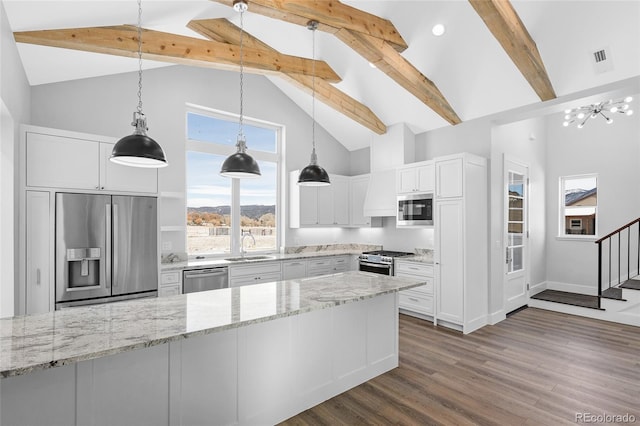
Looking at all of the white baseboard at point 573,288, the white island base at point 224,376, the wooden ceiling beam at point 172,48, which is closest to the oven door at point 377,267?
the white island base at point 224,376

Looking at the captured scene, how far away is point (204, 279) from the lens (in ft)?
14.4

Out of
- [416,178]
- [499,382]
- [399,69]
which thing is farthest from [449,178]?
[499,382]

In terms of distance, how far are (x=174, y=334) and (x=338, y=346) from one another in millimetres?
1566

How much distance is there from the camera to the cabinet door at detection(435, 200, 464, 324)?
4.54 m

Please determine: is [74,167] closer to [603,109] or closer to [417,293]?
[417,293]

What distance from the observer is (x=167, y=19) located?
325 cm

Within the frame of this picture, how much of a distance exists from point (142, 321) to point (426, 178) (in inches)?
167

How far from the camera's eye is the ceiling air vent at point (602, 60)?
3520 millimetres

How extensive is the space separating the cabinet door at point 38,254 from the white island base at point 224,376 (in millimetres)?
1976

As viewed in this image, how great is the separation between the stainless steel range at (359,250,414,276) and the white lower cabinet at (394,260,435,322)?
0.13 metres

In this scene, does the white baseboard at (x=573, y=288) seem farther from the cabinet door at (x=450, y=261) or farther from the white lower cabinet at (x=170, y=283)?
the white lower cabinet at (x=170, y=283)

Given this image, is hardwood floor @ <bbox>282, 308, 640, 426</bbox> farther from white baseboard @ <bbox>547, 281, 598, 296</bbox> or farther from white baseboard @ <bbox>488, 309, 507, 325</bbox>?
white baseboard @ <bbox>547, 281, 598, 296</bbox>

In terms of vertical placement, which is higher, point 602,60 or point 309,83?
point 309,83

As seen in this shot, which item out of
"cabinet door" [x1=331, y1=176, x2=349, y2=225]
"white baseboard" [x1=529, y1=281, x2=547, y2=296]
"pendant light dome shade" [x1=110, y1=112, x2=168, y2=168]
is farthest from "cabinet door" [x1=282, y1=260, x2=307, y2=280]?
"white baseboard" [x1=529, y1=281, x2=547, y2=296]
